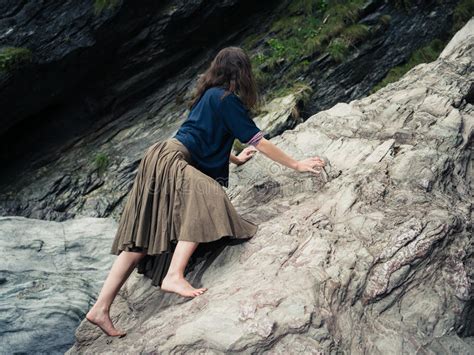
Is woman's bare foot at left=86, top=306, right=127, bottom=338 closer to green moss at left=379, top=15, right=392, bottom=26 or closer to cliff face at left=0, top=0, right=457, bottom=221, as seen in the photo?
cliff face at left=0, top=0, right=457, bottom=221

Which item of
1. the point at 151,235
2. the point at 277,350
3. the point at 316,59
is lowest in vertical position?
the point at 316,59

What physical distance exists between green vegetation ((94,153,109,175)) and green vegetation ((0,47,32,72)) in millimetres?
2111

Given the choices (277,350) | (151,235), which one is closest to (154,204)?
(151,235)

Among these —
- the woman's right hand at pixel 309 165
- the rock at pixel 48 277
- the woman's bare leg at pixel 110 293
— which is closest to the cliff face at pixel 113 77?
the rock at pixel 48 277

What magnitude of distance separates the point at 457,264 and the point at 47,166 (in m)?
8.63

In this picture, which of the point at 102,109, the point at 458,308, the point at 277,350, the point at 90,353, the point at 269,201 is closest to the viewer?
the point at 277,350

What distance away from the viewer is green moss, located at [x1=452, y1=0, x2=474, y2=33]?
9844 mm

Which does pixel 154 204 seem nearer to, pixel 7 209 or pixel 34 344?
pixel 34 344

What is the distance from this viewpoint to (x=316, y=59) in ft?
33.0

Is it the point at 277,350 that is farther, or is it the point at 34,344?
the point at 34,344

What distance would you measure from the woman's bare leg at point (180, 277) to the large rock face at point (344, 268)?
10cm

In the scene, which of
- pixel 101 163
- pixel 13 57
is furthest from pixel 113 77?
pixel 13 57

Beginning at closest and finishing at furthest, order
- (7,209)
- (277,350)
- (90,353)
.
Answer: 1. (277,350)
2. (90,353)
3. (7,209)

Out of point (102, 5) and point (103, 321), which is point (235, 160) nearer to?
point (103, 321)
